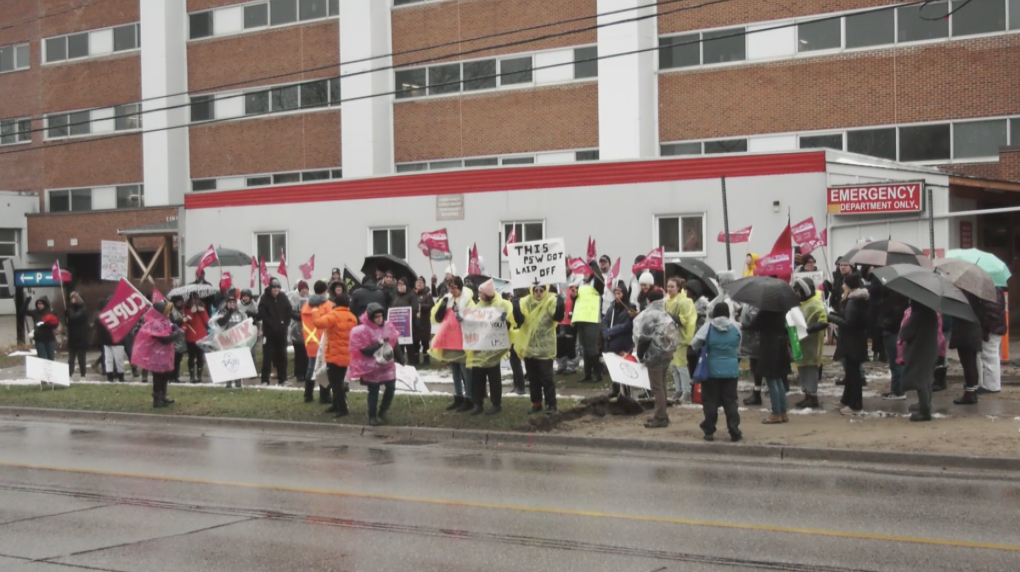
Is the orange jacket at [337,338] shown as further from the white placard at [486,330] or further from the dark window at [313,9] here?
the dark window at [313,9]

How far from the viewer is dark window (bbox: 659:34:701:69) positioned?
36000mm

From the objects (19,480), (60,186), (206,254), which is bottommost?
(19,480)

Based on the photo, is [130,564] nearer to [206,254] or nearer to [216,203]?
[206,254]

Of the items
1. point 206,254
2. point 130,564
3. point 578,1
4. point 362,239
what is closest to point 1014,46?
point 578,1

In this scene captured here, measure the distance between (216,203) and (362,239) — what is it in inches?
238

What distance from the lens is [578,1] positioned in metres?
37.4

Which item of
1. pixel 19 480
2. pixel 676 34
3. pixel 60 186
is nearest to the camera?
pixel 19 480

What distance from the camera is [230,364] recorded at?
1925cm

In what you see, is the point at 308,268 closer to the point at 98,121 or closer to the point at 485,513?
the point at 485,513

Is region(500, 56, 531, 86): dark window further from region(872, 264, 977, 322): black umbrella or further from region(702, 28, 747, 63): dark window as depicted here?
region(872, 264, 977, 322): black umbrella

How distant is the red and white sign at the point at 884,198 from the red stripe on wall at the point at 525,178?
1197 mm

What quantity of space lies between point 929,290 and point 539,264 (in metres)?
5.38

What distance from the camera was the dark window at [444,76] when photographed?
40.2m

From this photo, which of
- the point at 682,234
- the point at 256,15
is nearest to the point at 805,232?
the point at 682,234
